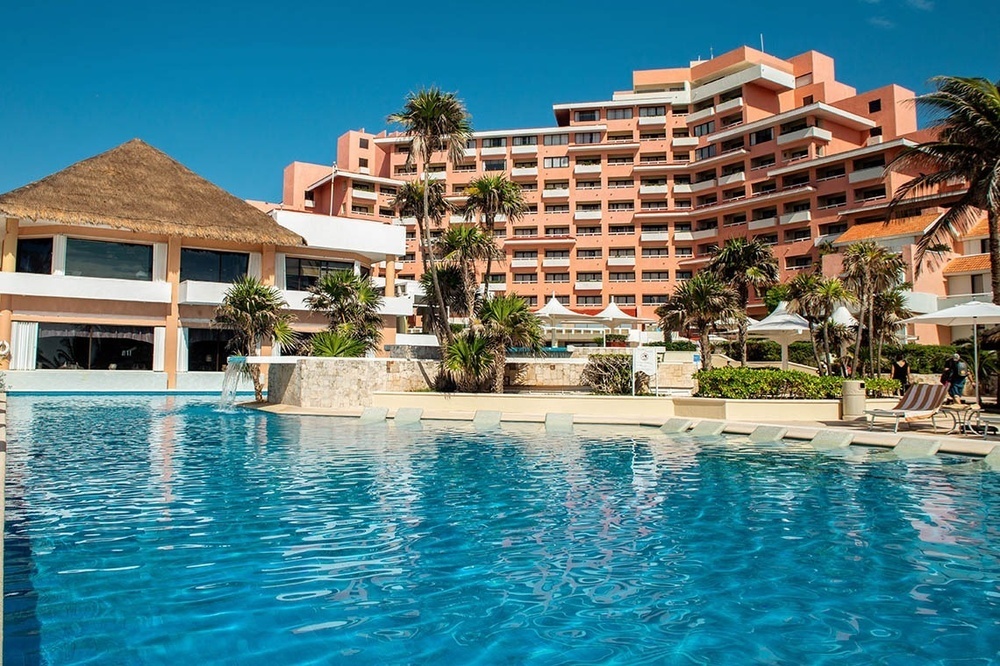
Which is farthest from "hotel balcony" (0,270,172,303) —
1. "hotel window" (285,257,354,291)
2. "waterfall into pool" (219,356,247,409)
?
"waterfall into pool" (219,356,247,409)

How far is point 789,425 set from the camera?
1769 cm

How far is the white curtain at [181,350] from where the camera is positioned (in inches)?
1325

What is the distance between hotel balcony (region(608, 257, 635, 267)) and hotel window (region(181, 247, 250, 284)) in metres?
43.0

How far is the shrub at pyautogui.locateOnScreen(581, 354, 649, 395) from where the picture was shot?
80.8 feet

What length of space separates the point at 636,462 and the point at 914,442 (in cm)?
575

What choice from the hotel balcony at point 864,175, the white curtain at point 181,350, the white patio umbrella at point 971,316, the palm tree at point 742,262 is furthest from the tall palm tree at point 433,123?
the hotel balcony at point 864,175

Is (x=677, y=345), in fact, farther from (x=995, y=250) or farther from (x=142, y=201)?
(x=142, y=201)

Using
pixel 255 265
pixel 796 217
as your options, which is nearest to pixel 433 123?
pixel 255 265

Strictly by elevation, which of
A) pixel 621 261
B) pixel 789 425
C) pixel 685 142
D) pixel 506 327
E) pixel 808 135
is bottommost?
pixel 789 425

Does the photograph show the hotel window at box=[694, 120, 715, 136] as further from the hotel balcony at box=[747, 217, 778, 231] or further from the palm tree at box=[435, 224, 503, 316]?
the palm tree at box=[435, 224, 503, 316]

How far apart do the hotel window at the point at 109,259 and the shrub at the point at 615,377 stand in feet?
70.8

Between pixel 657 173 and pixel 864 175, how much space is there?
2077 centimetres

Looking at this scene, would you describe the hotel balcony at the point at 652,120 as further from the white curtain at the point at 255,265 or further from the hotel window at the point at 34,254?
the hotel window at the point at 34,254

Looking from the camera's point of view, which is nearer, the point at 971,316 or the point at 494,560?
the point at 494,560
